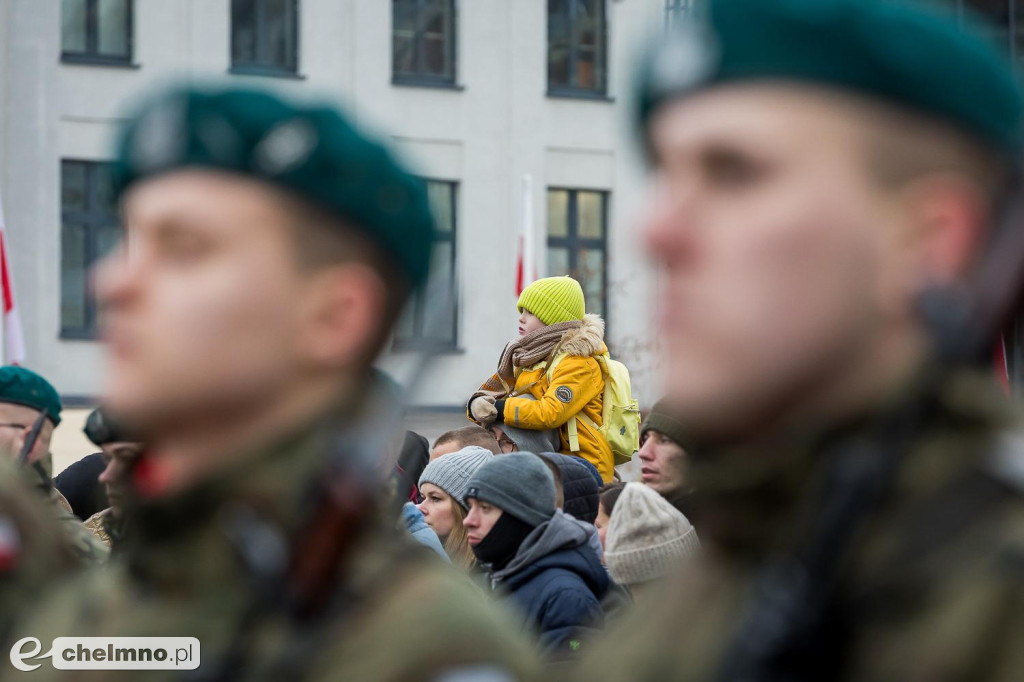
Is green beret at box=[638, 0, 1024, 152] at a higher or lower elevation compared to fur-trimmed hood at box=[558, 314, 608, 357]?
higher

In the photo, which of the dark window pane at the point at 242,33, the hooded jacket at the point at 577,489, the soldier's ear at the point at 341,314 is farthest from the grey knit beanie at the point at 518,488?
the dark window pane at the point at 242,33

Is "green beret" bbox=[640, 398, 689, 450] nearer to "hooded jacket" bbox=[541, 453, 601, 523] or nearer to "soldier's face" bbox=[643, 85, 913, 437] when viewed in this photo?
"hooded jacket" bbox=[541, 453, 601, 523]

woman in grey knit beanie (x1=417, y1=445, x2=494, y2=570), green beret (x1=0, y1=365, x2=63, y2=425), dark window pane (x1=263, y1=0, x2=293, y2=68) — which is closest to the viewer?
green beret (x1=0, y1=365, x2=63, y2=425)

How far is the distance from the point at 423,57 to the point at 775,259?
21.4 m

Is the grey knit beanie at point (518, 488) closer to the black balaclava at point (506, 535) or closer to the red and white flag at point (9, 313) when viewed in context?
the black balaclava at point (506, 535)

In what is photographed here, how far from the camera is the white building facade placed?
787 inches

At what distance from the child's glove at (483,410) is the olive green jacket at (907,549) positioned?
519 cm

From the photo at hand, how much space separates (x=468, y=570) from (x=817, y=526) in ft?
12.4

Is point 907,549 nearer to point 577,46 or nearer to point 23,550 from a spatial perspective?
point 23,550

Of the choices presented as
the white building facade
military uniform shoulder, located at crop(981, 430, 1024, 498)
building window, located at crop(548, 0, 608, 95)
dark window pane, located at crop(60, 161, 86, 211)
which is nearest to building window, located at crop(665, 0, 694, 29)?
military uniform shoulder, located at crop(981, 430, 1024, 498)

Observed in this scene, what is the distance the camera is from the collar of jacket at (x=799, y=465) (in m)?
1.40

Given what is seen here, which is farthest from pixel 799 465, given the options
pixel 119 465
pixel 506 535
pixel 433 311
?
pixel 506 535

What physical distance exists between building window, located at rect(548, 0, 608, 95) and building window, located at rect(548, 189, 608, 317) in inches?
63.7

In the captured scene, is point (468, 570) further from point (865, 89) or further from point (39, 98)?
point (39, 98)
